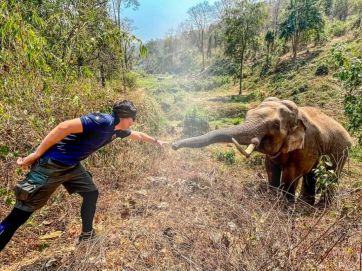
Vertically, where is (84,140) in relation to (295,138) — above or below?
above

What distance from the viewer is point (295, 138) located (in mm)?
5402

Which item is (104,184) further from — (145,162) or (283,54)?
(283,54)

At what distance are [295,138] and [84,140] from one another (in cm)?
336

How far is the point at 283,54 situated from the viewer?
134 feet

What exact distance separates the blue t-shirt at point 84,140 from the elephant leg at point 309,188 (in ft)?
13.3

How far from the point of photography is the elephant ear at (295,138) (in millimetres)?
5359

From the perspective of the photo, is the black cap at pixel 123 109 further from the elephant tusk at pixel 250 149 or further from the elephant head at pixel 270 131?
the elephant tusk at pixel 250 149

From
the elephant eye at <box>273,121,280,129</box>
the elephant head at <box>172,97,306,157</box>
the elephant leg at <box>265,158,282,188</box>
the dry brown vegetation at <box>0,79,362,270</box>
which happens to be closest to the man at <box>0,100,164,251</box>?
the dry brown vegetation at <box>0,79,362,270</box>

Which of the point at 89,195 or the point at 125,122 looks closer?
the point at 125,122

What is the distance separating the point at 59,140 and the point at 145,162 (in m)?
→ 3.61

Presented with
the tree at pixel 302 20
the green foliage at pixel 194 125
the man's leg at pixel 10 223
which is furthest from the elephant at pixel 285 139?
the tree at pixel 302 20

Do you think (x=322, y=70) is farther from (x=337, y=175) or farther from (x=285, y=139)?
(x=285, y=139)

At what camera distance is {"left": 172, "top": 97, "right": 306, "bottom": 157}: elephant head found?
16.3 feet

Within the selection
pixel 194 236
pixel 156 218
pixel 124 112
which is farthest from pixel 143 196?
pixel 124 112
